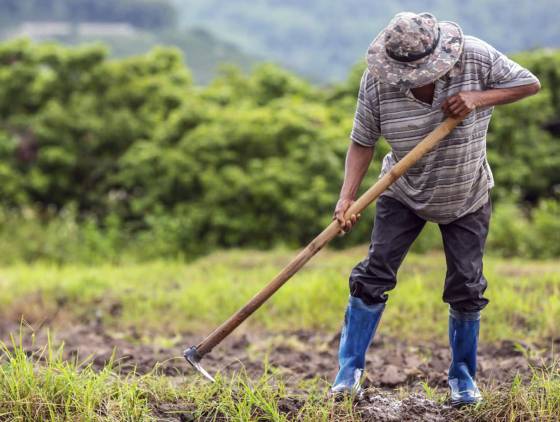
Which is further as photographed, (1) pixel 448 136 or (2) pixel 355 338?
(2) pixel 355 338

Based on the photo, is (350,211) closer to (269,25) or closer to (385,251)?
(385,251)

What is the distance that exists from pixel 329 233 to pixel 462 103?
31.2 inches

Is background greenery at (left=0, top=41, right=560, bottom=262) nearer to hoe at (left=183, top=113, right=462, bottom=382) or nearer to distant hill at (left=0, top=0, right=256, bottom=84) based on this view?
hoe at (left=183, top=113, right=462, bottom=382)

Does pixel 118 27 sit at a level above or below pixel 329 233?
below

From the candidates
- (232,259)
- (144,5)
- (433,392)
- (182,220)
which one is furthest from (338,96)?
(144,5)

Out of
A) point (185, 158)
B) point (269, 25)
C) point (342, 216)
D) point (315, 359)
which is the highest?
point (342, 216)

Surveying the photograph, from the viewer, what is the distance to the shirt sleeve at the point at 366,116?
367 cm

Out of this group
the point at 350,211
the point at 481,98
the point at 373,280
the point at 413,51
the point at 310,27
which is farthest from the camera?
the point at 310,27

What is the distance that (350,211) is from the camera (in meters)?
3.73

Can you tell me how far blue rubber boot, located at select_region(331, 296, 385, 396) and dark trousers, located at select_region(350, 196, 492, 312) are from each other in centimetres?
5

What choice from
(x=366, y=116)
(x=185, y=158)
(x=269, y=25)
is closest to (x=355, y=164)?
(x=366, y=116)

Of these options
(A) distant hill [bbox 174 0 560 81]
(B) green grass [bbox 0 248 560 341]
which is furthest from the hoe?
(A) distant hill [bbox 174 0 560 81]

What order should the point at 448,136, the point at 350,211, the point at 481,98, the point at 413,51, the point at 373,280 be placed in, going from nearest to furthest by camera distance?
the point at 413,51, the point at 481,98, the point at 448,136, the point at 350,211, the point at 373,280

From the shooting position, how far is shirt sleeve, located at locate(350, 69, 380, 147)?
367 cm
